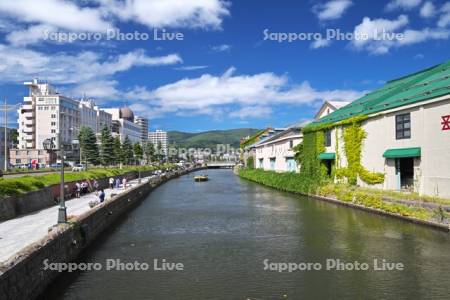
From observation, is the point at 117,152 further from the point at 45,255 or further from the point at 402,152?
the point at 45,255

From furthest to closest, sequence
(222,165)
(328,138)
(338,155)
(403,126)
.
A: 1. (222,165)
2. (328,138)
3. (338,155)
4. (403,126)

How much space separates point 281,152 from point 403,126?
34.5m

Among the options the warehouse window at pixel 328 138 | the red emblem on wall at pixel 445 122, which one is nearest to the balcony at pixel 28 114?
the warehouse window at pixel 328 138

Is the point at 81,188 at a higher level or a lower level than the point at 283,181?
higher

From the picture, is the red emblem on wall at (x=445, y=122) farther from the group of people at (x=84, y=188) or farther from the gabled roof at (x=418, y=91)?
the group of people at (x=84, y=188)

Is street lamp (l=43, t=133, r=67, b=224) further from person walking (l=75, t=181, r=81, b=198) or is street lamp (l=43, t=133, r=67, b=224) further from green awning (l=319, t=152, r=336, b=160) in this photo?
green awning (l=319, t=152, r=336, b=160)

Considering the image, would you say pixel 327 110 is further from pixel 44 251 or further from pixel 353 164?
pixel 44 251

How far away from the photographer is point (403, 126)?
97.9ft

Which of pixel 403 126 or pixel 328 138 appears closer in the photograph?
pixel 403 126

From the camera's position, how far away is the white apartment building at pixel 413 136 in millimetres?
25438

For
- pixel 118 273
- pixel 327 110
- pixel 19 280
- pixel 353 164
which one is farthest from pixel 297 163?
pixel 19 280

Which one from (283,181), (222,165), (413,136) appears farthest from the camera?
(222,165)

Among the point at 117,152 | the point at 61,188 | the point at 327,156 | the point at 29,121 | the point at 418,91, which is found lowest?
the point at 61,188

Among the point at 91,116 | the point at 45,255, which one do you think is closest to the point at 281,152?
the point at 45,255
